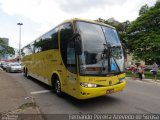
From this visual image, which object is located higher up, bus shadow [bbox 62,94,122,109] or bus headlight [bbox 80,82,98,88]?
bus headlight [bbox 80,82,98,88]

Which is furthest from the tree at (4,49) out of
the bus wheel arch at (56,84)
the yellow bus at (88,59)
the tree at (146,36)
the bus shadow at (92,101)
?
the bus shadow at (92,101)

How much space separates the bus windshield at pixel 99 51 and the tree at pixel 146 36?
14.2m

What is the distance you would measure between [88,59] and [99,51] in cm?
60

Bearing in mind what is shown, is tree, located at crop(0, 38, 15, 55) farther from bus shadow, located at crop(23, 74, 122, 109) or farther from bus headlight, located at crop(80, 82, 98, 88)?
bus headlight, located at crop(80, 82, 98, 88)

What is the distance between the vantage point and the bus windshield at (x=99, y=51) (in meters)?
6.94

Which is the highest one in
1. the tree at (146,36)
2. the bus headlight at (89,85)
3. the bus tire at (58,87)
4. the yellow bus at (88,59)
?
the tree at (146,36)

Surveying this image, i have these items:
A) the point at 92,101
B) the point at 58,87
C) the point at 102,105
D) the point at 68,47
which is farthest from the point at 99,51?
the point at 58,87

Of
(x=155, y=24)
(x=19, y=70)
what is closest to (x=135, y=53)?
(x=155, y=24)

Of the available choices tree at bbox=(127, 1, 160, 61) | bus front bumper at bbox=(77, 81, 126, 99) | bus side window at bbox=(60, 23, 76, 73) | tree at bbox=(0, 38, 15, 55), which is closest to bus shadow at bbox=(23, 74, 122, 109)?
bus front bumper at bbox=(77, 81, 126, 99)

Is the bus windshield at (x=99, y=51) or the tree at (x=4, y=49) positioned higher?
the tree at (x=4, y=49)

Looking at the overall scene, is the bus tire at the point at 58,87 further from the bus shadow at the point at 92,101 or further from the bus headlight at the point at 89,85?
the bus headlight at the point at 89,85

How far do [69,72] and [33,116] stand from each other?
2.21 metres

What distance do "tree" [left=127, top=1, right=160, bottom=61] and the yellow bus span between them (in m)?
14.4

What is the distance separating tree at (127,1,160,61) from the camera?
21.5 m
